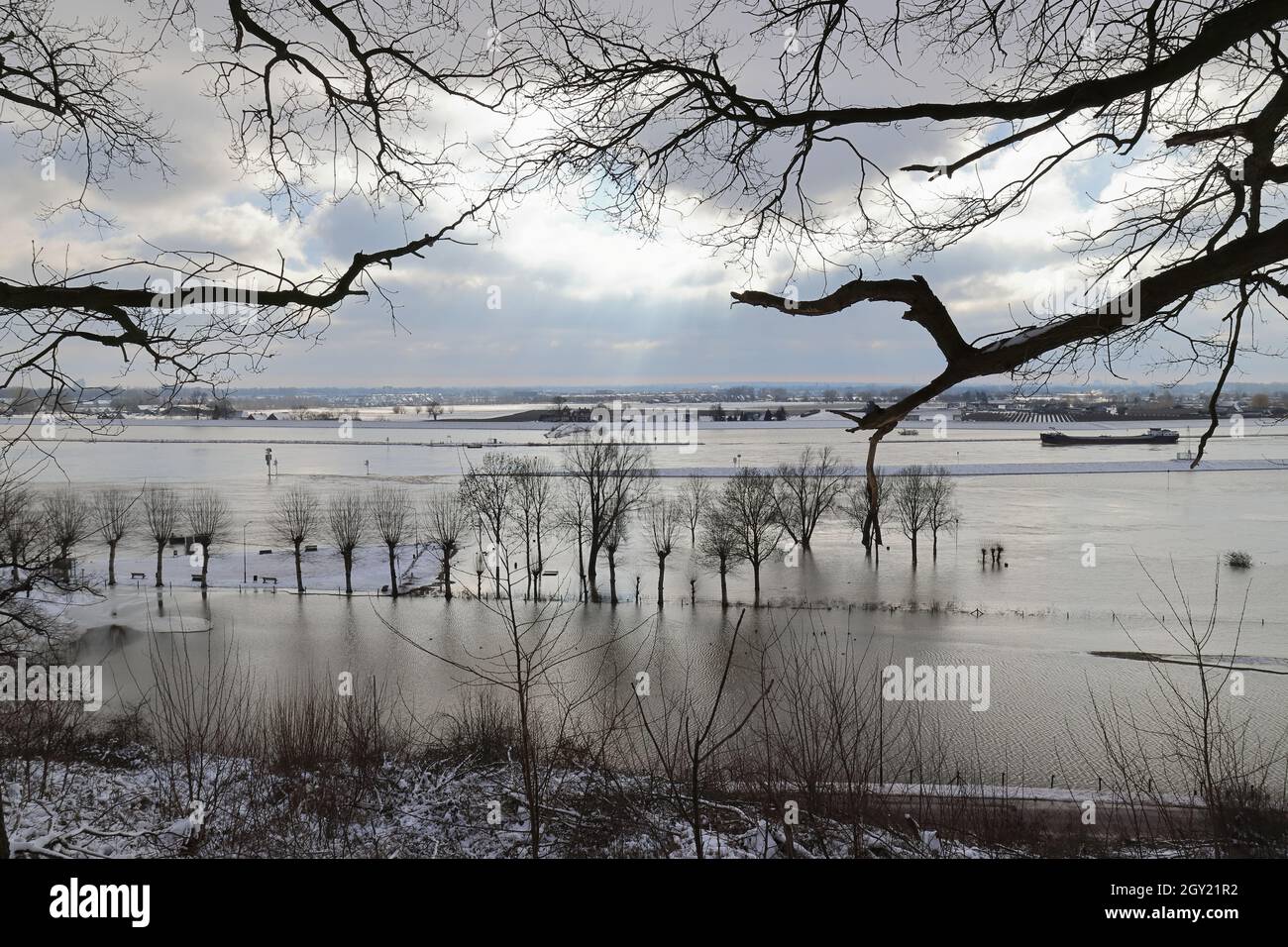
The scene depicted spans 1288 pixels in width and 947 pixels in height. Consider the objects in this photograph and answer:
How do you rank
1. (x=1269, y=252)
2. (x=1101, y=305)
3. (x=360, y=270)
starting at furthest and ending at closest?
1. (x=360, y=270)
2. (x=1101, y=305)
3. (x=1269, y=252)

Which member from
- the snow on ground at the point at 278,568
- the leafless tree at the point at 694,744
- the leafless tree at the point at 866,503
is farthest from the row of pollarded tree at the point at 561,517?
the leafless tree at the point at 694,744

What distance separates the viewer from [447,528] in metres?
37.1

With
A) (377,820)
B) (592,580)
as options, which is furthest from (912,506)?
(377,820)

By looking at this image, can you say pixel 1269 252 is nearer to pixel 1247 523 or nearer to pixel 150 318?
pixel 150 318

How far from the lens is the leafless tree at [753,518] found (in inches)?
1226

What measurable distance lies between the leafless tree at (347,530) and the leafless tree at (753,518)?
16230 millimetres

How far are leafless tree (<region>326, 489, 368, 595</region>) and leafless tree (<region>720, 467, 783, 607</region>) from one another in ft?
53.2

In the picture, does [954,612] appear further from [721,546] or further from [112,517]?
[112,517]

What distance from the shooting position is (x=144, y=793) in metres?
7.66

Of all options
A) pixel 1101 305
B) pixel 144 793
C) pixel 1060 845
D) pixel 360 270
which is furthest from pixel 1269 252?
pixel 144 793

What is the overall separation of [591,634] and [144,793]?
1576 cm

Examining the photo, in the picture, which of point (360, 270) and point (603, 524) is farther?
point (603, 524)

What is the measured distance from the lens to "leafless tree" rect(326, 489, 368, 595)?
103 feet
